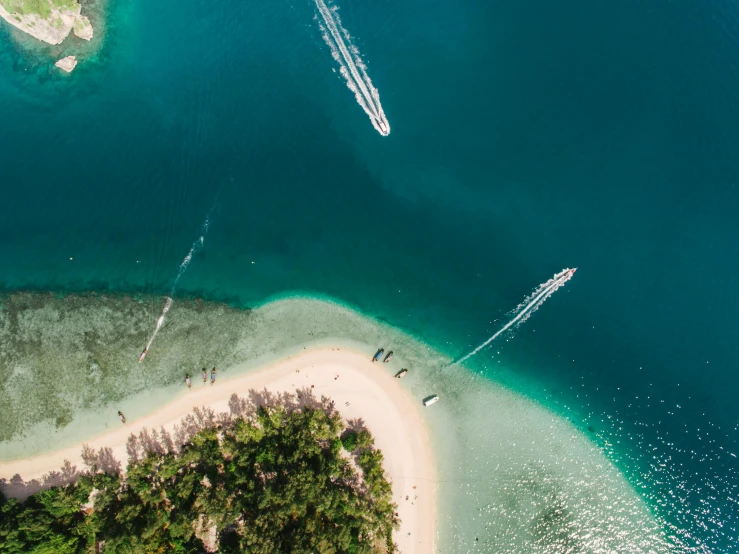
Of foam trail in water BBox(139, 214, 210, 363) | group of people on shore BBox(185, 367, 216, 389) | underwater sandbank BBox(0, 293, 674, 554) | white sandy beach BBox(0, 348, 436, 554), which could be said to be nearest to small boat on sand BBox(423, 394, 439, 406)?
underwater sandbank BBox(0, 293, 674, 554)

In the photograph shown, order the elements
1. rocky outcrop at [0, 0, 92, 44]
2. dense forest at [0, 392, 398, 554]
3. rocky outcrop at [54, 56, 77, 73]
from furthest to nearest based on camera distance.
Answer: rocky outcrop at [54, 56, 77, 73], rocky outcrop at [0, 0, 92, 44], dense forest at [0, 392, 398, 554]

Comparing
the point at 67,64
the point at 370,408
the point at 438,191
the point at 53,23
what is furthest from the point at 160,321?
the point at 53,23

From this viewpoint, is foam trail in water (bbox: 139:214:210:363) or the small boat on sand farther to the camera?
the small boat on sand

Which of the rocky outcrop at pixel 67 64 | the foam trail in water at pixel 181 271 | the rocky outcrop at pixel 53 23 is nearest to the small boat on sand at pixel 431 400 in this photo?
the foam trail in water at pixel 181 271

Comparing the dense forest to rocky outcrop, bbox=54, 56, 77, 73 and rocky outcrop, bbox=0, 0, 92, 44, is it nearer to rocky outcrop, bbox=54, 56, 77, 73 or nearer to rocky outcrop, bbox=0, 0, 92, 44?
rocky outcrop, bbox=54, 56, 77, 73

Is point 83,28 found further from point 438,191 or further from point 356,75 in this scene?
point 438,191

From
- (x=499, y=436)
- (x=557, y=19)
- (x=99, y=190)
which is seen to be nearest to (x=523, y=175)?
(x=557, y=19)

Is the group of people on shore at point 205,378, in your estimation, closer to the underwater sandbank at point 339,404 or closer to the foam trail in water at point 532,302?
the underwater sandbank at point 339,404
